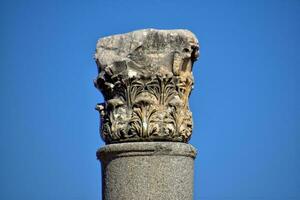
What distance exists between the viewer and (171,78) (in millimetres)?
8789

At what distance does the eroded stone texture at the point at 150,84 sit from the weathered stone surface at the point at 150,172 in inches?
6.2

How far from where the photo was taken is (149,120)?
872 centimetres

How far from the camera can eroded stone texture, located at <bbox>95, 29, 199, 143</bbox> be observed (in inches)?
344

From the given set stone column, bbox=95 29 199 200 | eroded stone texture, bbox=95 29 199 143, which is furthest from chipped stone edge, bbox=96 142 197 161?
eroded stone texture, bbox=95 29 199 143

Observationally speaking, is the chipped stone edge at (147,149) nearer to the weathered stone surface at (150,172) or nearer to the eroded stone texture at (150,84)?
the weathered stone surface at (150,172)

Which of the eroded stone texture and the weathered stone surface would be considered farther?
the eroded stone texture

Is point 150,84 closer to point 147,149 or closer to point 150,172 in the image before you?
point 147,149

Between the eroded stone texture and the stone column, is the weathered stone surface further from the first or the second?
the eroded stone texture

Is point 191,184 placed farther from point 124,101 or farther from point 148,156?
point 124,101

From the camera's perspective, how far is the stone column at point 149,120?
8602 millimetres

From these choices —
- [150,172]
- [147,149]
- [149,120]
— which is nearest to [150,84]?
[149,120]

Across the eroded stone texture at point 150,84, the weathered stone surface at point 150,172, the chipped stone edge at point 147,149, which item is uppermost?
the eroded stone texture at point 150,84

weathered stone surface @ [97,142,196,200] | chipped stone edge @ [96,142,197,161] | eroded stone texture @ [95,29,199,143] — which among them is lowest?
weathered stone surface @ [97,142,196,200]

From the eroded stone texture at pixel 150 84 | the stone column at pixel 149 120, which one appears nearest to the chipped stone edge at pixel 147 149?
the stone column at pixel 149 120
